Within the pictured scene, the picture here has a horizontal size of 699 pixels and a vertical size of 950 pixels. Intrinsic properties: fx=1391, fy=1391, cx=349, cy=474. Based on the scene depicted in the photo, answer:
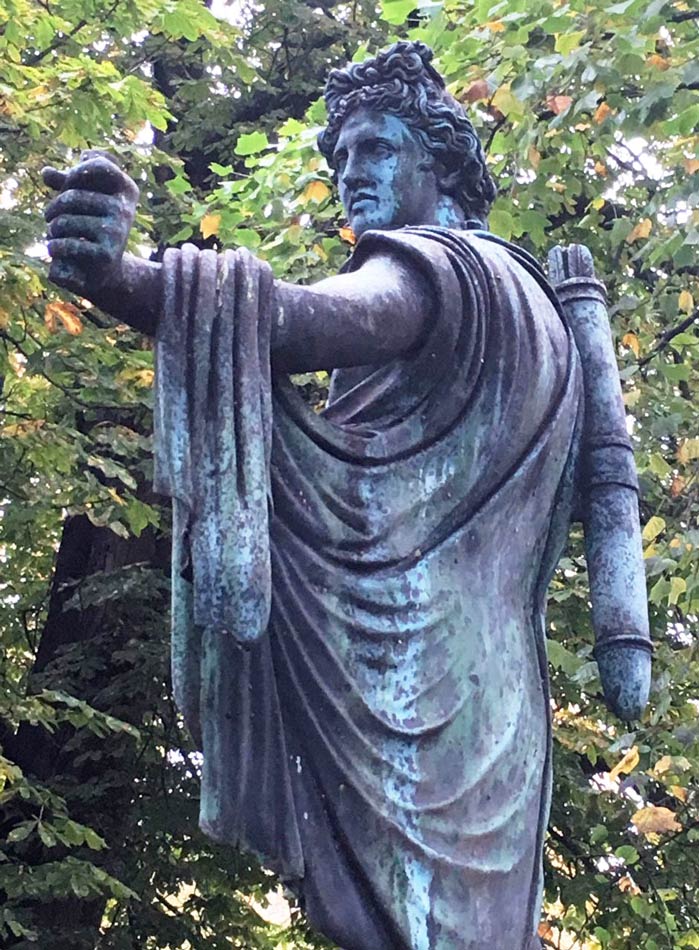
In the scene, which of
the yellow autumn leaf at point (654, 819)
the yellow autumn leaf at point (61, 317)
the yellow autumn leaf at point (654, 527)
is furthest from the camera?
the yellow autumn leaf at point (61, 317)

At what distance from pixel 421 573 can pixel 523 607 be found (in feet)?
0.78

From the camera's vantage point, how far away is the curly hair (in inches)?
94.7

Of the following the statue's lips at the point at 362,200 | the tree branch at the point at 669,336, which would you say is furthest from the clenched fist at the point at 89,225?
the tree branch at the point at 669,336

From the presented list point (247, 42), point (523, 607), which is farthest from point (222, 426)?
point (247, 42)

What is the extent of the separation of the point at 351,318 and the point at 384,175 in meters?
0.55

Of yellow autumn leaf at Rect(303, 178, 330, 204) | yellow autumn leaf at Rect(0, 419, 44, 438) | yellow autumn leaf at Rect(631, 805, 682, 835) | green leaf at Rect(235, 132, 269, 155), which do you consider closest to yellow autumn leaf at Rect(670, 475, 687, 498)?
yellow autumn leaf at Rect(631, 805, 682, 835)

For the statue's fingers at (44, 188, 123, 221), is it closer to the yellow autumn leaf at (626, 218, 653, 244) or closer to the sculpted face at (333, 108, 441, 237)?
the sculpted face at (333, 108, 441, 237)

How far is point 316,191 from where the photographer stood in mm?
6324

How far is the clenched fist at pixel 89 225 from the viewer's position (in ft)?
5.57

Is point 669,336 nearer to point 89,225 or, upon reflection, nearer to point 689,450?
point 689,450

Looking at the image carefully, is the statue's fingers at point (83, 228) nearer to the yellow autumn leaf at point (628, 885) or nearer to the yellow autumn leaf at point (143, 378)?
the yellow autumn leaf at point (143, 378)

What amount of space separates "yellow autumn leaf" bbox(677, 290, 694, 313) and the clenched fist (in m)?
4.66

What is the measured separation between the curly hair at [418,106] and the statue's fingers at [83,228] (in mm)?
845

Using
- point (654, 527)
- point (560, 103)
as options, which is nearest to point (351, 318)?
point (654, 527)
